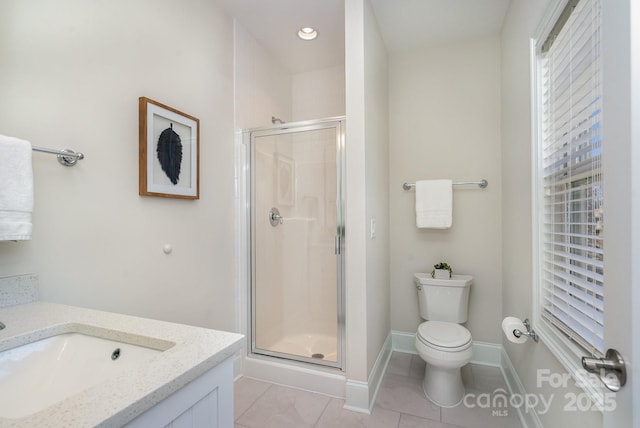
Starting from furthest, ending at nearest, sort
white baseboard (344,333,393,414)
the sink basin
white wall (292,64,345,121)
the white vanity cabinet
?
white wall (292,64,345,121) → white baseboard (344,333,393,414) → the sink basin → the white vanity cabinet

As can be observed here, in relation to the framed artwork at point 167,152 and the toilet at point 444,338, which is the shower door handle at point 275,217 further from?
the toilet at point 444,338

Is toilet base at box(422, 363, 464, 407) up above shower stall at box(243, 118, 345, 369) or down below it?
below

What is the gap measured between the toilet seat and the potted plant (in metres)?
0.38

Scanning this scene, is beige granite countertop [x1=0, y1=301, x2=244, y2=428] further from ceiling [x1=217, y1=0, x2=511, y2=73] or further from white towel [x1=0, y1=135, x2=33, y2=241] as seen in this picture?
ceiling [x1=217, y1=0, x2=511, y2=73]

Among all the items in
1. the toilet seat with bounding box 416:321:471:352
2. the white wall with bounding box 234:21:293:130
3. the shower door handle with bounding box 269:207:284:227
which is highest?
the white wall with bounding box 234:21:293:130

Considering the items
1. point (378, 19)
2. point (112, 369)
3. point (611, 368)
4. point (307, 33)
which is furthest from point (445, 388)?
point (307, 33)

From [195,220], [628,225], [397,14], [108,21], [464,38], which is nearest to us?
[628,225]

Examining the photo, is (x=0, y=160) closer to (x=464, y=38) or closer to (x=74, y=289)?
(x=74, y=289)

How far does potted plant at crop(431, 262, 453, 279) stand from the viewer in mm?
2377

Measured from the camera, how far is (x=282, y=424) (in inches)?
67.4

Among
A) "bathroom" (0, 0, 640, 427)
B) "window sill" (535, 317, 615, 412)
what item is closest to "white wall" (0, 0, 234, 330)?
"bathroom" (0, 0, 640, 427)

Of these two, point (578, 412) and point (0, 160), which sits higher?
point (0, 160)

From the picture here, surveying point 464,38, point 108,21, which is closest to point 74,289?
point 108,21

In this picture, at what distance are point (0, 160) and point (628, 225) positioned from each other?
158 cm
